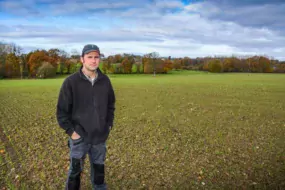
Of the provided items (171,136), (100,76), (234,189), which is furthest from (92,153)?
(171,136)

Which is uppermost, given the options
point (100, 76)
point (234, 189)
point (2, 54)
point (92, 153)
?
point (2, 54)

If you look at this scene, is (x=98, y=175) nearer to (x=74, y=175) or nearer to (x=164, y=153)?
(x=74, y=175)

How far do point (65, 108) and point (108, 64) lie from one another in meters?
77.4

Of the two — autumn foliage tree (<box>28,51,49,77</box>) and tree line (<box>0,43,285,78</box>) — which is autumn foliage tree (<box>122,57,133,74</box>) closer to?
tree line (<box>0,43,285,78</box>)

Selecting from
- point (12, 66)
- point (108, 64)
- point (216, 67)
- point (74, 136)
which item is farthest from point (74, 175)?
point (216, 67)

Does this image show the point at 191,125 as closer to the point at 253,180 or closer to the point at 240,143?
the point at 240,143

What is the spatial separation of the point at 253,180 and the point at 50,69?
67.9 meters

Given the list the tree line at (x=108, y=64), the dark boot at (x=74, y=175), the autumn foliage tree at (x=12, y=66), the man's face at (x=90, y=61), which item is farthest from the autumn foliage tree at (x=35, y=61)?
the man's face at (x=90, y=61)

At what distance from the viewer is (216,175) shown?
5453 mm

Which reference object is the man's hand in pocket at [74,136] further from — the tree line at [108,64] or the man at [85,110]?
the tree line at [108,64]

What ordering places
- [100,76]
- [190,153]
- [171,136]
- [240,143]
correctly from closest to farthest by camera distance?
[100,76] < [190,153] < [240,143] < [171,136]

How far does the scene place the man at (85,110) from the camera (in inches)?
143

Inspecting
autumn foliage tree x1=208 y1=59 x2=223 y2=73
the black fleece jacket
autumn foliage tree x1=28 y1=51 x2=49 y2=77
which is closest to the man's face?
the black fleece jacket

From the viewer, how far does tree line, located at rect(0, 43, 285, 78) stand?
66.8m
